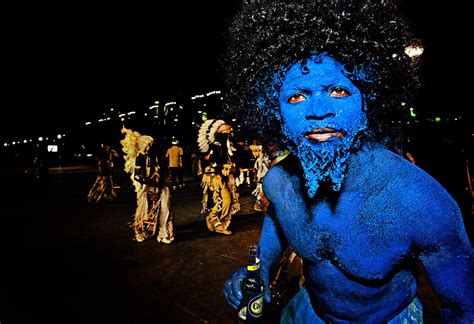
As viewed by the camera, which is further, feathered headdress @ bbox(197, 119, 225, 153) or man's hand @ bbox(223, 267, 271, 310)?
feathered headdress @ bbox(197, 119, 225, 153)

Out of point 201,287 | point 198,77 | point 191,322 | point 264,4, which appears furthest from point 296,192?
point 198,77

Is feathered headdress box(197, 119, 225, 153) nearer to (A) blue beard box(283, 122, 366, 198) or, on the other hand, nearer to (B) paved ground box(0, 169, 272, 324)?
(B) paved ground box(0, 169, 272, 324)

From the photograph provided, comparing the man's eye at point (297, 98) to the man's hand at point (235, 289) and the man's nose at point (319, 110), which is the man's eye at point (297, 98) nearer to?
the man's nose at point (319, 110)

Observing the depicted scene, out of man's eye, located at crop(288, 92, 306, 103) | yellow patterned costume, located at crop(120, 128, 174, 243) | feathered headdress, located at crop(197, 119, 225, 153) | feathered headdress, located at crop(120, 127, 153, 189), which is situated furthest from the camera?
feathered headdress, located at crop(197, 119, 225, 153)

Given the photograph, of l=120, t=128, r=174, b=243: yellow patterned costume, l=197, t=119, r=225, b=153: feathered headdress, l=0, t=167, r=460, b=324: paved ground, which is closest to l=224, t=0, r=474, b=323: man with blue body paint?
l=0, t=167, r=460, b=324: paved ground

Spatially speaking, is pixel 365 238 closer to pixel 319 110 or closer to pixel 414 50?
pixel 319 110

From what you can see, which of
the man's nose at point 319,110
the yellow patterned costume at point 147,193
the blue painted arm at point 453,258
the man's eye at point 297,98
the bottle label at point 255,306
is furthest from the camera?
the yellow patterned costume at point 147,193

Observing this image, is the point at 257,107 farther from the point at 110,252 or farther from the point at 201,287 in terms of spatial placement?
the point at 110,252

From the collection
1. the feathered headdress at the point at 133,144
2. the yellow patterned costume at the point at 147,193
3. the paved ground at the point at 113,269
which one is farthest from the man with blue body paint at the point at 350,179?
the feathered headdress at the point at 133,144

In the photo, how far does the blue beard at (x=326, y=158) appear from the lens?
4.53 ft

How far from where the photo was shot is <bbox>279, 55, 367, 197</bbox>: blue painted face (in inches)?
54.2

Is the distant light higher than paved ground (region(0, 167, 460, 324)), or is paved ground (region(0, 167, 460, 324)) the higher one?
the distant light

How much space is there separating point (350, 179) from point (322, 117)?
0.32 m

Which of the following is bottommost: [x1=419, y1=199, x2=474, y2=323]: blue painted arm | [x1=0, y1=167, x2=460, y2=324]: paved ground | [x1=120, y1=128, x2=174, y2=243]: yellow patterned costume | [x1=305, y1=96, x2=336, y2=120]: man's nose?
[x1=0, y1=167, x2=460, y2=324]: paved ground
